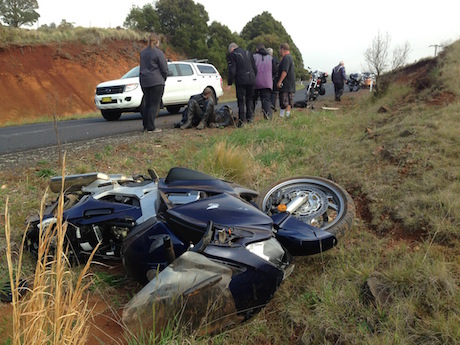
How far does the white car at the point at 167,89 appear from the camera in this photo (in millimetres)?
11172

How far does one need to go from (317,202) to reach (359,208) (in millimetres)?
793

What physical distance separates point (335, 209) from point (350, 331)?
1355mm

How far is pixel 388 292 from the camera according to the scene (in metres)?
2.49

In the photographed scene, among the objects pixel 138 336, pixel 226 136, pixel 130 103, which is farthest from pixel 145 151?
pixel 130 103

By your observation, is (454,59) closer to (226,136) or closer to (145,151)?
(226,136)

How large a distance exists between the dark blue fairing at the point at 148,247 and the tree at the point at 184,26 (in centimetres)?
3672

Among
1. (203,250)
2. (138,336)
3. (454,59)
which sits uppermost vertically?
(454,59)

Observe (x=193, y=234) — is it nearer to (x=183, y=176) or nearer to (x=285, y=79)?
(x=183, y=176)

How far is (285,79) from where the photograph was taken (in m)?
9.84

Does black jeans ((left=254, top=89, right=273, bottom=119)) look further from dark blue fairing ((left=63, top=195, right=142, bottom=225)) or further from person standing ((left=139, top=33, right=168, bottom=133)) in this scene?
dark blue fairing ((left=63, top=195, right=142, bottom=225))

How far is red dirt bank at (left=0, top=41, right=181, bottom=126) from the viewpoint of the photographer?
22578 mm

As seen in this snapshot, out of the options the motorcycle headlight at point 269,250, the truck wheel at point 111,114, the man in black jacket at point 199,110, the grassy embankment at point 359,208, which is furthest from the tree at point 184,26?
the motorcycle headlight at point 269,250

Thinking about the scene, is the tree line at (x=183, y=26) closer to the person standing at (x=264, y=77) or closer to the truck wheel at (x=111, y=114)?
the truck wheel at (x=111, y=114)

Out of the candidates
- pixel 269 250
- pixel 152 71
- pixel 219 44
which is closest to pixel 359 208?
pixel 269 250
